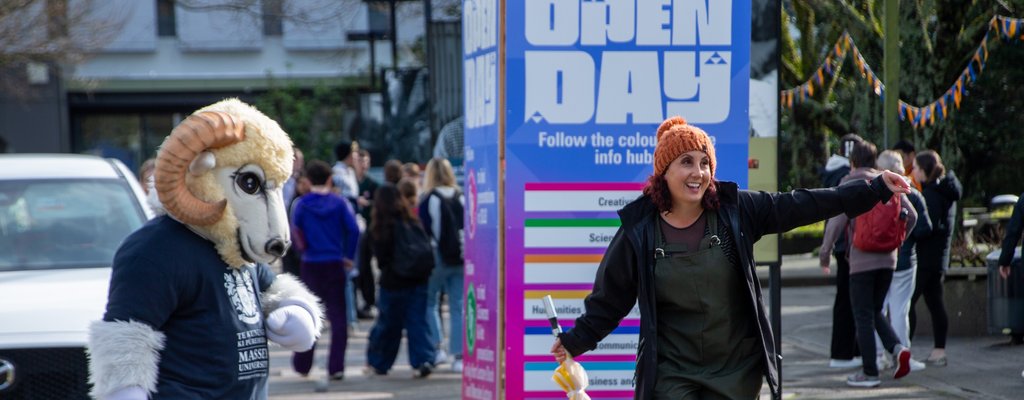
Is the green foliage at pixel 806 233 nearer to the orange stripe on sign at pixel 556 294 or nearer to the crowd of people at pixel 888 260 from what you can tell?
the crowd of people at pixel 888 260

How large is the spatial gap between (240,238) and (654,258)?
151 centimetres

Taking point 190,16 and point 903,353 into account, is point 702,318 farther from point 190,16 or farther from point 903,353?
point 190,16

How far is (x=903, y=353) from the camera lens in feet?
32.4

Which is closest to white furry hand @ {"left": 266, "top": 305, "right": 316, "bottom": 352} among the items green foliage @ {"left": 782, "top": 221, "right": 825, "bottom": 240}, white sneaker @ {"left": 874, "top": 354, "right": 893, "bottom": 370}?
white sneaker @ {"left": 874, "top": 354, "right": 893, "bottom": 370}

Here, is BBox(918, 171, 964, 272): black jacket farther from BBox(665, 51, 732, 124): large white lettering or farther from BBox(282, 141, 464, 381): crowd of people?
BBox(665, 51, 732, 124): large white lettering

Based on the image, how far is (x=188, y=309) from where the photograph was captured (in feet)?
14.6

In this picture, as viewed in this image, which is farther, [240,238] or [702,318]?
[702,318]

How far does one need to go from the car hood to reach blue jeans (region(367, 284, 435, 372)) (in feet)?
13.5

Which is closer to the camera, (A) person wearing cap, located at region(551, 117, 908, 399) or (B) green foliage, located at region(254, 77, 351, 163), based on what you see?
(A) person wearing cap, located at region(551, 117, 908, 399)

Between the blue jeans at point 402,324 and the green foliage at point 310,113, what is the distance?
963 inches

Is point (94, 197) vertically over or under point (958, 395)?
over

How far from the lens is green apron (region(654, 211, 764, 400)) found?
509cm

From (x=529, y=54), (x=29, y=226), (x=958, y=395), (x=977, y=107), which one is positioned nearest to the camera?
(x=529, y=54)

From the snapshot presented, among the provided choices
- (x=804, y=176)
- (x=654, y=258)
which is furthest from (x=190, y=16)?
(x=654, y=258)
